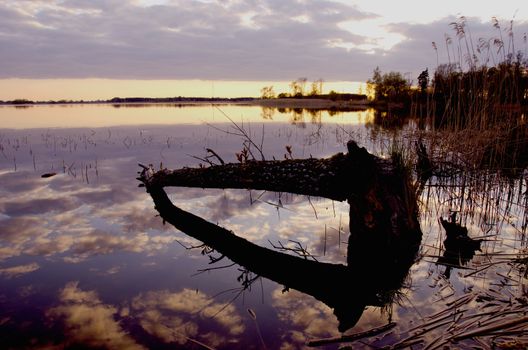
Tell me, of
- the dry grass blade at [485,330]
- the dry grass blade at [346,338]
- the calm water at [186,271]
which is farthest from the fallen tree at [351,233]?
the dry grass blade at [485,330]

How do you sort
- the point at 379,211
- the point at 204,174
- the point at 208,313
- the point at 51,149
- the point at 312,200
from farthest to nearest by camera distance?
the point at 51,149
the point at 312,200
the point at 204,174
the point at 379,211
the point at 208,313

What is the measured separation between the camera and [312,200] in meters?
8.27

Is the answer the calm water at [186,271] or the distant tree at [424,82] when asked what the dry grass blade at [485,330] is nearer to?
the calm water at [186,271]

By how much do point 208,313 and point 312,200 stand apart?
4.83 m

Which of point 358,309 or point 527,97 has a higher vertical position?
point 527,97

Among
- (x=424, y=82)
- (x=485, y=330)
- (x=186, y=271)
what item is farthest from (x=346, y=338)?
(x=424, y=82)

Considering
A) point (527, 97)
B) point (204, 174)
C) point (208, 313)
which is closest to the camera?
point (208, 313)

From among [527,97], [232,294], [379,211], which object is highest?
[527,97]

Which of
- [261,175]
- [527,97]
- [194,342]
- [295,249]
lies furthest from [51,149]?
[527,97]

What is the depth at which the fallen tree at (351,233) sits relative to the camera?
14.3ft

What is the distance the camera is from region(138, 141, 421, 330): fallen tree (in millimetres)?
4359

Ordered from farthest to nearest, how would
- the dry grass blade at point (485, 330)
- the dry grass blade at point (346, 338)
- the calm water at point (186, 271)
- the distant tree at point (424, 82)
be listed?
the distant tree at point (424, 82) < the calm water at point (186, 271) < the dry grass blade at point (346, 338) < the dry grass blade at point (485, 330)

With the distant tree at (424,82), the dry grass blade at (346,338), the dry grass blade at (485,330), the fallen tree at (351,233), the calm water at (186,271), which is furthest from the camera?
the distant tree at (424,82)

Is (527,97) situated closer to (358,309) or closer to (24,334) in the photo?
(358,309)
